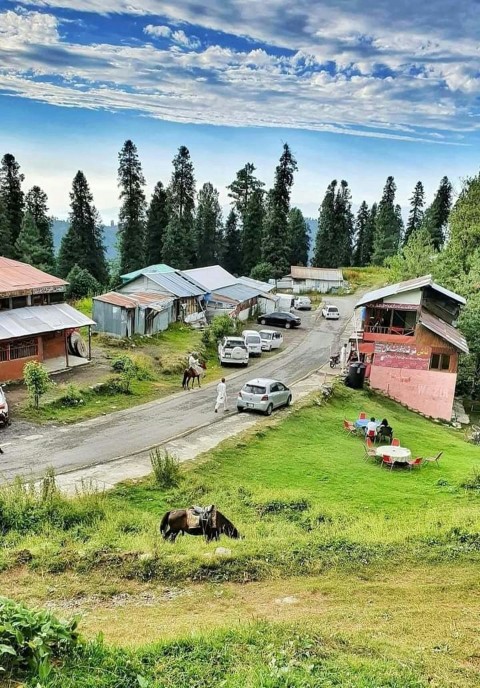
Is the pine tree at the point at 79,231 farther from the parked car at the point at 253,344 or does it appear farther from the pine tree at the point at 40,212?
the parked car at the point at 253,344

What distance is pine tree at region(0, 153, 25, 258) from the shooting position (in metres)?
61.6

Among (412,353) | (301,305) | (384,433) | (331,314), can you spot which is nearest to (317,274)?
(301,305)

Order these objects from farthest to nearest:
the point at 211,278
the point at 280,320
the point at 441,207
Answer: the point at 441,207
the point at 211,278
the point at 280,320

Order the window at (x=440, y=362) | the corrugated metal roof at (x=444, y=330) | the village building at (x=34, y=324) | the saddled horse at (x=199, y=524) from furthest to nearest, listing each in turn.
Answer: the window at (x=440, y=362) → the corrugated metal roof at (x=444, y=330) → the village building at (x=34, y=324) → the saddled horse at (x=199, y=524)

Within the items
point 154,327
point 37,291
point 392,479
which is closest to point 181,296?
point 154,327

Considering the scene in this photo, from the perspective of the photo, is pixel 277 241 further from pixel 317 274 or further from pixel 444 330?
pixel 444 330

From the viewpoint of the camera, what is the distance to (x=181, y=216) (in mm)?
72250

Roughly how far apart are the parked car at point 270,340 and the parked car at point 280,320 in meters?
8.42

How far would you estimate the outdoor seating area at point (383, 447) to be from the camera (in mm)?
18703

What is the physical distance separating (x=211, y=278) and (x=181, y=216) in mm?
22786

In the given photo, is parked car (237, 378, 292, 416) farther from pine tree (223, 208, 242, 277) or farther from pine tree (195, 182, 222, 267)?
pine tree (223, 208, 242, 277)

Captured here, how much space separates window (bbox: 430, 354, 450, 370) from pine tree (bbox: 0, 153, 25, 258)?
47.0 meters

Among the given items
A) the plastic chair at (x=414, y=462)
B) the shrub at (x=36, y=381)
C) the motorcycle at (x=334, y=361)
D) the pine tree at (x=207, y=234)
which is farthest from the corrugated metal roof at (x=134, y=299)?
the pine tree at (x=207, y=234)

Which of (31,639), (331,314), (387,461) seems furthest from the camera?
(331,314)
